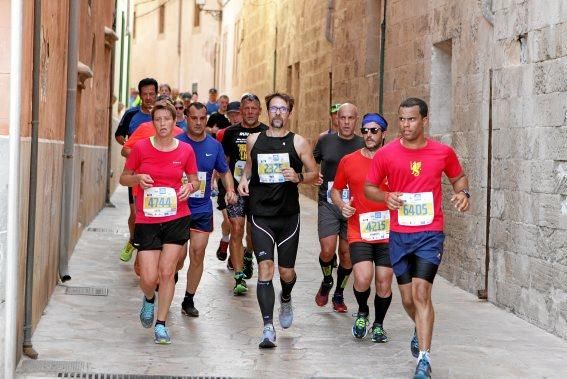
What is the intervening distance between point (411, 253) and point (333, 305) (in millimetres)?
2807

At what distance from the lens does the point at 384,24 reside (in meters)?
16.5

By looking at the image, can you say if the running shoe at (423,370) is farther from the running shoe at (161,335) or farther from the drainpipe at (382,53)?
the drainpipe at (382,53)

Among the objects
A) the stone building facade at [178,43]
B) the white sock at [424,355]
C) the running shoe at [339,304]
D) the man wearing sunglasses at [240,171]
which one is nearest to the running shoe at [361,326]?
the running shoe at [339,304]

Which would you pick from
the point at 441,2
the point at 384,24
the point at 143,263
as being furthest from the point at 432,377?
the point at 384,24

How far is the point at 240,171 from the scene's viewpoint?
1219cm

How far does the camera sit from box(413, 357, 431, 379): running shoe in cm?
742

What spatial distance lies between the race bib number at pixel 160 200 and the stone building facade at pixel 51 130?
744mm

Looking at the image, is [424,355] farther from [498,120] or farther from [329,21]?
[329,21]

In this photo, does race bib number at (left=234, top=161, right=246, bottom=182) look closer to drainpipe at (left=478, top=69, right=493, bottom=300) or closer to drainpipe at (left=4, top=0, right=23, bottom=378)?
drainpipe at (left=478, top=69, right=493, bottom=300)

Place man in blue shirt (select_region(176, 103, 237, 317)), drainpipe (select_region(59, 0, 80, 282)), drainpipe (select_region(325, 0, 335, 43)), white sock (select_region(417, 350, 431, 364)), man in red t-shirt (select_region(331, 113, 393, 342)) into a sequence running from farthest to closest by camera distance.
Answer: drainpipe (select_region(325, 0, 335, 43)), drainpipe (select_region(59, 0, 80, 282)), man in blue shirt (select_region(176, 103, 237, 317)), man in red t-shirt (select_region(331, 113, 393, 342)), white sock (select_region(417, 350, 431, 364))

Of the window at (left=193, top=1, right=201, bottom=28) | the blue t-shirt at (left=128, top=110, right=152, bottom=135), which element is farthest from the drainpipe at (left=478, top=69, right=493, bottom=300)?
the window at (left=193, top=1, right=201, bottom=28)

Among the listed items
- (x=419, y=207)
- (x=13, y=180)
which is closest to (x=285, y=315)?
(x=419, y=207)

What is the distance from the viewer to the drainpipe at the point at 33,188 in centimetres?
791

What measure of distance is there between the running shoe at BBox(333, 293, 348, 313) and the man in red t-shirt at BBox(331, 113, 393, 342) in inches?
47.3
